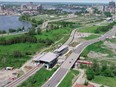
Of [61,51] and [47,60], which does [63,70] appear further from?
[61,51]

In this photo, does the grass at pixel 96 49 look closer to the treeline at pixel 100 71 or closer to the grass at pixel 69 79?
the treeline at pixel 100 71

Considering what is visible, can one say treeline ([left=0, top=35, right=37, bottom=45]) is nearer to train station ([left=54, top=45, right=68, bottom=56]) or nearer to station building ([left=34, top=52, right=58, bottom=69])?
train station ([left=54, top=45, right=68, bottom=56])

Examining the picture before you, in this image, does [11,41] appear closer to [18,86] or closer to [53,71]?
[53,71]

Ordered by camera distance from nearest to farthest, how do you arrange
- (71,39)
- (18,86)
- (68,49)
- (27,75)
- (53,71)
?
1. (18,86)
2. (27,75)
3. (53,71)
4. (68,49)
5. (71,39)

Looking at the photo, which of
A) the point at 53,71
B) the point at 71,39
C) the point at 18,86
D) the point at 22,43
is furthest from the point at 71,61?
the point at 71,39

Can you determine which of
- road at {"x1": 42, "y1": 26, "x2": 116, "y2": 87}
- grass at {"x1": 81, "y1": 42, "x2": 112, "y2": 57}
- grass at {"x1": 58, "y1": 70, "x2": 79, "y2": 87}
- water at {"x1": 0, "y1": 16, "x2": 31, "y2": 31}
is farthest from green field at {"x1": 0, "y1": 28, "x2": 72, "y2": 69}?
water at {"x1": 0, "y1": 16, "x2": 31, "y2": 31}

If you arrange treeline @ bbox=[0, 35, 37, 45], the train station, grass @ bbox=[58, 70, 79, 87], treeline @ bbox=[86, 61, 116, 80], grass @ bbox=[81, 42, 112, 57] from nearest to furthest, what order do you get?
grass @ bbox=[58, 70, 79, 87]
treeline @ bbox=[86, 61, 116, 80]
the train station
grass @ bbox=[81, 42, 112, 57]
treeline @ bbox=[0, 35, 37, 45]
